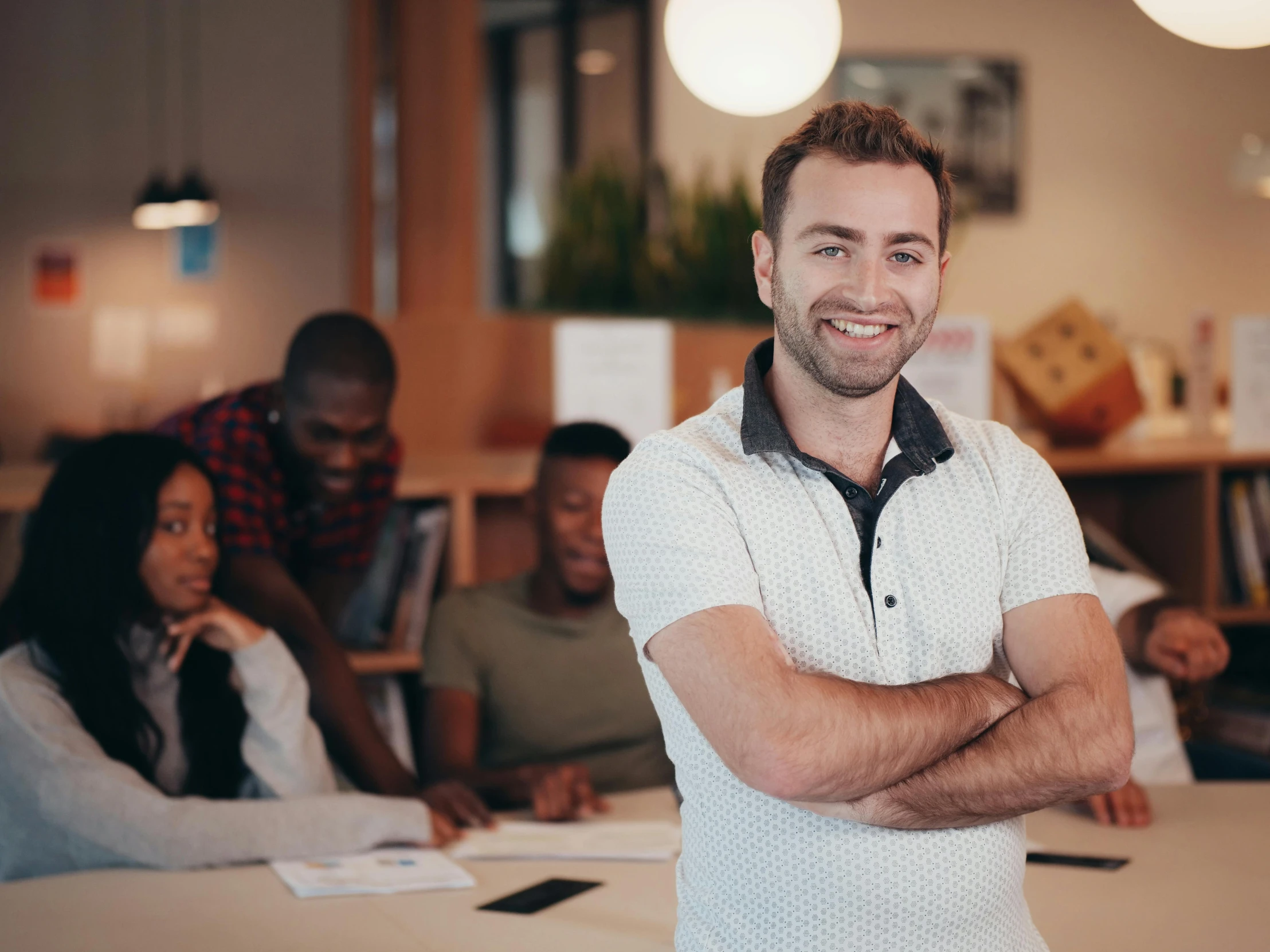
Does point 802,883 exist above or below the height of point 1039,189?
below

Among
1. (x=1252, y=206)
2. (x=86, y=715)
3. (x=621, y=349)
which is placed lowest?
(x=86, y=715)

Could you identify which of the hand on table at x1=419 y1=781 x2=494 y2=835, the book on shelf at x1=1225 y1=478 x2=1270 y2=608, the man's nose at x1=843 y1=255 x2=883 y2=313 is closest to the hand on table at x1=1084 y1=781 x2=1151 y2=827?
the hand on table at x1=419 y1=781 x2=494 y2=835

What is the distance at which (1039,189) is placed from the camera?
768 centimetres

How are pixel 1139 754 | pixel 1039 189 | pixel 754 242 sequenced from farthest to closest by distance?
pixel 1039 189 < pixel 1139 754 < pixel 754 242

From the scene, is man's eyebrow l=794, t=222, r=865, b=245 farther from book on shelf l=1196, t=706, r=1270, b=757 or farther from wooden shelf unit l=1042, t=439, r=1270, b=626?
book on shelf l=1196, t=706, r=1270, b=757

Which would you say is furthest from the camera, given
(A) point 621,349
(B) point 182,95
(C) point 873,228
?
(B) point 182,95

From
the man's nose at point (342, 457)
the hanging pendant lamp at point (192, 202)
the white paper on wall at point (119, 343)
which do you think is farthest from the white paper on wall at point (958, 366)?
the white paper on wall at point (119, 343)

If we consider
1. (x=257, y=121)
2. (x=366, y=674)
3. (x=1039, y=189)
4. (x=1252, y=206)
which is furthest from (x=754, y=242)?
(x=1252, y=206)

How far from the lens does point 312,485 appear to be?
2314 mm

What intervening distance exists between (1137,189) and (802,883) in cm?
751

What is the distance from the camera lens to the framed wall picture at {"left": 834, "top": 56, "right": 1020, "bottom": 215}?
7.28 meters

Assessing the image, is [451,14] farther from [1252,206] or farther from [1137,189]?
[1252,206]

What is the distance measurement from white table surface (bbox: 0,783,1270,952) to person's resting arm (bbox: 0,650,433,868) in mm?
33

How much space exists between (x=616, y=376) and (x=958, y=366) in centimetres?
77
